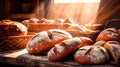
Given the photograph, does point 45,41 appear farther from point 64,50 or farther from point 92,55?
point 92,55

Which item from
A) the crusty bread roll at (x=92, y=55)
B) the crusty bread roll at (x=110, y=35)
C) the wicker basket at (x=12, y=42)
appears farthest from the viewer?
the wicker basket at (x=12, y=42)

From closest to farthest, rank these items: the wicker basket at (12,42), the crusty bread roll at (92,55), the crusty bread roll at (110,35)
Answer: the crusty bread roll at (92,55) → the crusty bread roll at (110,35) → the wicker basket at (12,42)

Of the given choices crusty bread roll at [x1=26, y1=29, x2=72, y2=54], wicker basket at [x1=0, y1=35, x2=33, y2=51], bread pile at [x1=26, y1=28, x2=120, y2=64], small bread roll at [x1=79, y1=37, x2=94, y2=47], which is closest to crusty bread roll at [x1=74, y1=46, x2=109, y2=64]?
bread pile at [x1=26, y1=28, x2=120, y2=64]

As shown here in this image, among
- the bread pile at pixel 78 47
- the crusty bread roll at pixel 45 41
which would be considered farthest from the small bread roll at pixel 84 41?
the crusty bread roll at pixel 45 41

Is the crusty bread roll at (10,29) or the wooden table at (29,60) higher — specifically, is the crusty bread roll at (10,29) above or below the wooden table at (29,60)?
above

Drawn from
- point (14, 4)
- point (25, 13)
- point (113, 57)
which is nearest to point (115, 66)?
point (113, 57)

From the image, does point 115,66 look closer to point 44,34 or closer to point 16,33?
point 44,34

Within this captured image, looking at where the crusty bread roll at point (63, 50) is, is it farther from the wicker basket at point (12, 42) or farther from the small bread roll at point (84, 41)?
the wicker basket at point (12, 42)

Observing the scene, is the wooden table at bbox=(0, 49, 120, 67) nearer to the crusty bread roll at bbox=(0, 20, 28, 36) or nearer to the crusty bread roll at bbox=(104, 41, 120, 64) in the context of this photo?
the crusty bread roll at bbox=(104, 41, 120, 64)

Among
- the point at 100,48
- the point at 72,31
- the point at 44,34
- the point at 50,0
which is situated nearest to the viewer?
the point at 100,48
